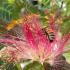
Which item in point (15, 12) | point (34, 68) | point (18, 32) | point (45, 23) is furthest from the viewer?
point (15, 12)

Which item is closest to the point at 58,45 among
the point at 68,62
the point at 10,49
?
the point at 68,62

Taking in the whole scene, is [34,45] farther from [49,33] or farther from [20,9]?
[20,9]

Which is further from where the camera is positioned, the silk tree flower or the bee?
the bee

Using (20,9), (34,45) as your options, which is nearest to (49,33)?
(34,45)

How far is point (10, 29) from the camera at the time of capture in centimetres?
160

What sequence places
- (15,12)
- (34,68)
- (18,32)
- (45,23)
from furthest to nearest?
1. (15,12)
2. (45,23)
3. (18,32)
4. (34,68)

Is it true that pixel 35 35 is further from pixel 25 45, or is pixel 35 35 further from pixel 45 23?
pixel 45 23

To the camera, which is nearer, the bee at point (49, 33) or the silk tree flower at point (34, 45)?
the silk tree flower at point (34, 45)

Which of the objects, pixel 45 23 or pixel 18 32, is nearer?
pixel 18 32

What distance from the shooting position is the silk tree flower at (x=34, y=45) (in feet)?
4.70

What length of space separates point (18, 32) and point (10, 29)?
0.19ft

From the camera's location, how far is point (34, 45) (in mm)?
1450

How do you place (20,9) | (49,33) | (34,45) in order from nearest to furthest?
(34,45) < (49,33) < (20,9)

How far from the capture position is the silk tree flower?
143 centimetres
